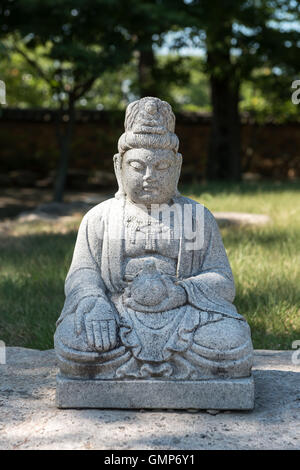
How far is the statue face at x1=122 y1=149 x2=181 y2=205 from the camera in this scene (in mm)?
3258

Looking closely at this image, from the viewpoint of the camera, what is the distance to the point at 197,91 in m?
24.6

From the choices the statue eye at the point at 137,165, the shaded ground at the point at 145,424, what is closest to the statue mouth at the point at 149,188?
the statue eye at the point at 137,165

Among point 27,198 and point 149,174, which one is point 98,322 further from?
point 27,198

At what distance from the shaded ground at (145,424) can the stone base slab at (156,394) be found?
0.04m

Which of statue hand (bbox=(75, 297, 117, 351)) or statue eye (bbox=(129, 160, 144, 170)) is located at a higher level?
statue eye (bbox=(129, 160, 144, 170))

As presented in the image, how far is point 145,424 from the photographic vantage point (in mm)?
2850

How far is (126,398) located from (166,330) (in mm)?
393

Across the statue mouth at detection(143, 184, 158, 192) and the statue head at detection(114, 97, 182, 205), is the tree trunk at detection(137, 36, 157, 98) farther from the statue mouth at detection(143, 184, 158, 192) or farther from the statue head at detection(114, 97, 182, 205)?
the statue mouth at detection(143, 184, 158, 192)

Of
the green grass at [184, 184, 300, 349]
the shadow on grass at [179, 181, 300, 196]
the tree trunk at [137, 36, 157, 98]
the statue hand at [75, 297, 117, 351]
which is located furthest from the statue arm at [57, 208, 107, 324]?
the tree trunk at [137, 36, 157, 98]

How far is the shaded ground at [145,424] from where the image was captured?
2.65 metres

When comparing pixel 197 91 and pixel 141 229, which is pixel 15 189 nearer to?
pixel 141 229

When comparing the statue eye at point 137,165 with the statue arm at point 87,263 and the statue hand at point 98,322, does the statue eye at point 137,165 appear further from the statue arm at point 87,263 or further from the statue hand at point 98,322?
the statue hand at point 98,322

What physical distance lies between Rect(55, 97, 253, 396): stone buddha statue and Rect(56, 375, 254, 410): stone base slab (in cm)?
4

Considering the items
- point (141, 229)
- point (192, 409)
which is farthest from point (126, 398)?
point (141, 229)
